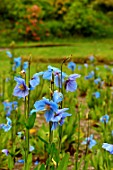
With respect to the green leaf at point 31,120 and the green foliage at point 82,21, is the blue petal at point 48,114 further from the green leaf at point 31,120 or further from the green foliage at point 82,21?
the green foliage at point 82,21

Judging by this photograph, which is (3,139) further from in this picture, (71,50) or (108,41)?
(108,41)

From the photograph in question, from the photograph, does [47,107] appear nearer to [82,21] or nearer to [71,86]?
[71,86]

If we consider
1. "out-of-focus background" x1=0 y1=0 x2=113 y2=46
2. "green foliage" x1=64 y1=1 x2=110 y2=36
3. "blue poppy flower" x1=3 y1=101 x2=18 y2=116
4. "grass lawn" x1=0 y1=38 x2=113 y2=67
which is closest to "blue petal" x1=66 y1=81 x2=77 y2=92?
"blue poppy flower" x1=3 y1=101 x2=18 y2=116

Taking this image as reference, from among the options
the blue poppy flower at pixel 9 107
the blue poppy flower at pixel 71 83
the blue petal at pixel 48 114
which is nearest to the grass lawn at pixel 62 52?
the blue poppy flower at pixel 9 107

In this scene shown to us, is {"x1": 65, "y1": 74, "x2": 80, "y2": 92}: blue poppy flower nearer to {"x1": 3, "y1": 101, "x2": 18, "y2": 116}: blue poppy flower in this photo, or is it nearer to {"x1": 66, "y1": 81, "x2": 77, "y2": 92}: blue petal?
{"x1": 66, "y1": 81, "x2": 77, "y2": 92}: blue petal

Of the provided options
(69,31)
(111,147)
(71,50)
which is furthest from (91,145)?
(69,31)

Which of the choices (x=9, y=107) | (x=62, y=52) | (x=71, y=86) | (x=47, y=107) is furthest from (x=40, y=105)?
(x=62, y=52)

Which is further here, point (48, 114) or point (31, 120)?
point (31, 120)
